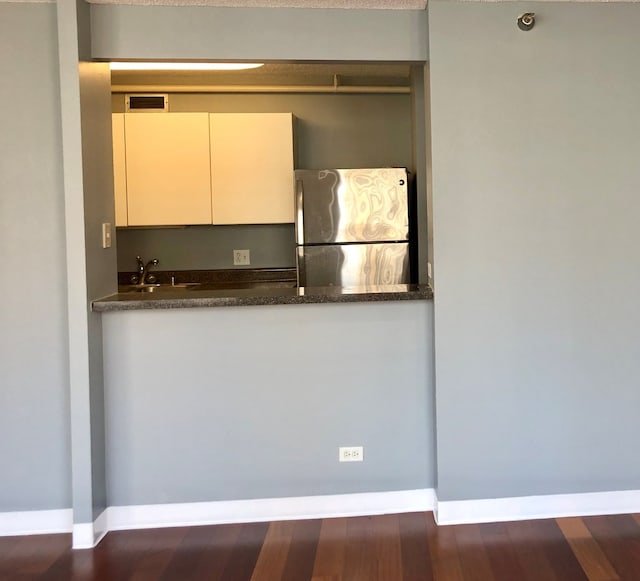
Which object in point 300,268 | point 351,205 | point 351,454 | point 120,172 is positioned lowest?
point 351,454

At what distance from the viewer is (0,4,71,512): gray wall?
2.55 meters

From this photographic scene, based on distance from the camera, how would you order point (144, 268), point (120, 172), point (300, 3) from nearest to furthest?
point (300, 3) < point (120, 172) < point (144, 268)

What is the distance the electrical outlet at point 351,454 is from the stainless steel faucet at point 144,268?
7.51 feet

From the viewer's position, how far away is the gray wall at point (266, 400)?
270 cm

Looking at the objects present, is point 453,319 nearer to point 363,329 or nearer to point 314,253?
point 363,329

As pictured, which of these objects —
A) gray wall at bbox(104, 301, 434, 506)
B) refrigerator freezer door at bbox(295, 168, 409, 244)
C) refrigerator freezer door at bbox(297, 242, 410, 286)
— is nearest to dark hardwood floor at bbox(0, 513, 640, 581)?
gray wall at bbox(104, 301, 434, 506)

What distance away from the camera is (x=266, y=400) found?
2.74 m

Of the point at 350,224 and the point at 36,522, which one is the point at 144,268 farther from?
the point at 36,522

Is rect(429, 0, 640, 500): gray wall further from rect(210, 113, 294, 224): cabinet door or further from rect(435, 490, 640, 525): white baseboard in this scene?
rect(210, 113, 294, 224): cabinet door

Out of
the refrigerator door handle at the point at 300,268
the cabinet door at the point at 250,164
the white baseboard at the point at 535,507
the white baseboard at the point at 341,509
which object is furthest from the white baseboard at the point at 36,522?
the cabinet door at the point at 250,164

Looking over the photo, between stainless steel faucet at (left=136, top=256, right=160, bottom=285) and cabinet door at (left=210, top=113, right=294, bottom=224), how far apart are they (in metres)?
0.65

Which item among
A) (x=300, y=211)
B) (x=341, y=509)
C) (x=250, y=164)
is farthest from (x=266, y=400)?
(x=250, y=164)

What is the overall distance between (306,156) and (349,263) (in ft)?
3.59

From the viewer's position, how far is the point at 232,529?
2672 millimetres
